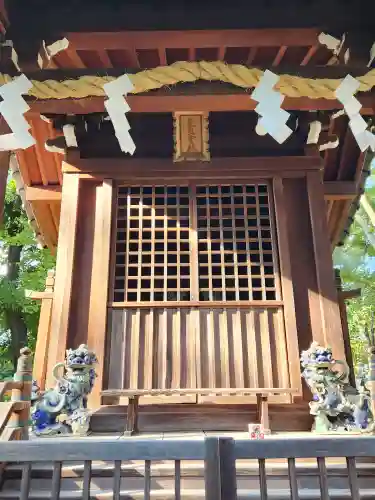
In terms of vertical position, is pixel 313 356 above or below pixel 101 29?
below

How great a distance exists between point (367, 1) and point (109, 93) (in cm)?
290

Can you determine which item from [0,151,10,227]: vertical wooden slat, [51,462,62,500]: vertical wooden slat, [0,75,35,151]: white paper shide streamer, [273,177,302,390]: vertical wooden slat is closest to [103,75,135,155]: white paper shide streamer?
[0,75,35,151]: white paper shide streamer

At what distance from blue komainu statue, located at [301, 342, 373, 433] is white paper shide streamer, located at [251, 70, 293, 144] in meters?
2.44

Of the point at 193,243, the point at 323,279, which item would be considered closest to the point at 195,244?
the point at 193,243

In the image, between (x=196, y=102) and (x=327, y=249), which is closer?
(x=196, y=102)

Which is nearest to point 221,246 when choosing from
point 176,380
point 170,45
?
point 176,380

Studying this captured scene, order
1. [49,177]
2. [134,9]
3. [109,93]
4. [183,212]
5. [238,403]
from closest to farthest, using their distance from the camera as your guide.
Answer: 1. [109,93]
2. [134,9]
3. [238,403]
4. [183,212]
5. [49,177]

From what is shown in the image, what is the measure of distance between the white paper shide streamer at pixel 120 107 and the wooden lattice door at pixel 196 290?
2050 mm

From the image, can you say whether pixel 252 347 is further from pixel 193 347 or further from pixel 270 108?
pixel 270 108

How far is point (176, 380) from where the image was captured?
5.16m

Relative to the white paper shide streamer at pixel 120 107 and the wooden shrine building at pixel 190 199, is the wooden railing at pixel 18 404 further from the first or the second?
the white paper shide streamer at pixel 120 107

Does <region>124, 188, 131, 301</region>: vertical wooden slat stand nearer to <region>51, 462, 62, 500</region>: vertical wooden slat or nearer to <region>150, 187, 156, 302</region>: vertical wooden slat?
<region>150, 187, 156, 302</region>: vertical wooden slat

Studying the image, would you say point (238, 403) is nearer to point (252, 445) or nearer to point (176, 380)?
point (176, 380)

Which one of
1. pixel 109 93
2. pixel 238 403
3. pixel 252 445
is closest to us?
pixel 252 445
